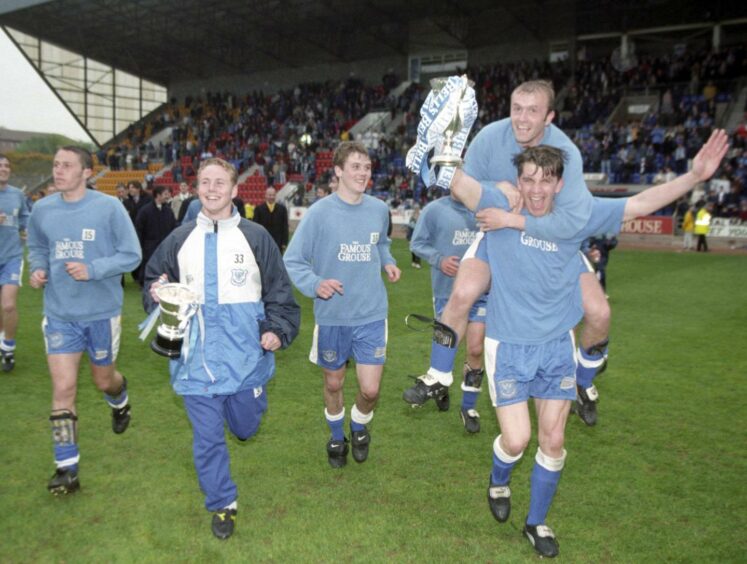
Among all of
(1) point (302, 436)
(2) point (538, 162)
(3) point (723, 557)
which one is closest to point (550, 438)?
(3) point (723, 557)

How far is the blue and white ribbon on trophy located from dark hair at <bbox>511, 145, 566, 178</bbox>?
1.25 ft

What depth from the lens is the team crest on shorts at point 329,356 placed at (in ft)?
16.1

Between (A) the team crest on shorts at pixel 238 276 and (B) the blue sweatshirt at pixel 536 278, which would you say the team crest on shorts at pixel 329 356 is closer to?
(A) the team crest on shorts at pixel 238 276

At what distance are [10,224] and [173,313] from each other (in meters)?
4.92

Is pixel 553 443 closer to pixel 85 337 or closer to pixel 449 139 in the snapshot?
pixel 449 139

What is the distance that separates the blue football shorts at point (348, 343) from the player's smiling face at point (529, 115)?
1764 mm

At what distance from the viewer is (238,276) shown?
12.7 ft

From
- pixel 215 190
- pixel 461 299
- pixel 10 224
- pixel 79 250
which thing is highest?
pixel 215 190

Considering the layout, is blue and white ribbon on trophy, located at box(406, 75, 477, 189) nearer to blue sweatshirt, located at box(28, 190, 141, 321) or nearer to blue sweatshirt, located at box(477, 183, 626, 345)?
blue sweatshirt, located at box(477, 183, 626, 345)

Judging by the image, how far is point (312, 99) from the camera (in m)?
42.1

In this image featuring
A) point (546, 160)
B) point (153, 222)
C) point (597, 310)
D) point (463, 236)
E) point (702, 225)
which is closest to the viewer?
point (546, 160)

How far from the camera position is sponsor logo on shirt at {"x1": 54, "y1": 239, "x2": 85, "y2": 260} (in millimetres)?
4816

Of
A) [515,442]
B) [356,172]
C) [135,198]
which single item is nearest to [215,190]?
[356,172]

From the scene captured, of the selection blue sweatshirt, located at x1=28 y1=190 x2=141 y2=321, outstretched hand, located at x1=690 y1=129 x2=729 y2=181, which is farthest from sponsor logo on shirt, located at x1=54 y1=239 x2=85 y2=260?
outstretched hand, located at x1=690 y1=129 x2=729 y2=181
